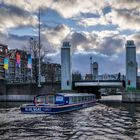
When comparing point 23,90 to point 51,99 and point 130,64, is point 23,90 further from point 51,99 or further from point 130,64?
point 51,99

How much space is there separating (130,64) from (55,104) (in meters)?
36.7

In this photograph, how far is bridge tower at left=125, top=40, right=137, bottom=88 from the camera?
82375 millimetres

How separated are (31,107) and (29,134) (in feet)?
56.7

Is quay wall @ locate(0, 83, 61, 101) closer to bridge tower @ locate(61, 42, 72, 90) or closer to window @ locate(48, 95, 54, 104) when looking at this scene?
bridge tower @ locate(61, 42, 72, 90)

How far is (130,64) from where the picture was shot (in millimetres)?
82625

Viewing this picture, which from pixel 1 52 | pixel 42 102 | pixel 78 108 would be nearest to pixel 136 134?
pixel 42 102

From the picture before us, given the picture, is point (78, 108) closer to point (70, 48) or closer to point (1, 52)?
point (70, 48)

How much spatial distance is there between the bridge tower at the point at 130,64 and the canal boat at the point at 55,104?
21010mm

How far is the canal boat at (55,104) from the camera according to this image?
151ft

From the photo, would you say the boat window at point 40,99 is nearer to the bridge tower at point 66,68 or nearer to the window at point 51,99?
the window at point 51,99

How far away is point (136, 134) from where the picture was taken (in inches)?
1130

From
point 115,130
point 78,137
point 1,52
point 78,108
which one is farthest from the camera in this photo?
point 1,52

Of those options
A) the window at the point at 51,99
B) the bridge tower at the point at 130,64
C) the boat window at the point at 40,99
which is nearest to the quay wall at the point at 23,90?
the bridge tower at the point at 130,64

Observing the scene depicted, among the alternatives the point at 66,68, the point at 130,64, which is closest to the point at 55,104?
the point at 66,68
